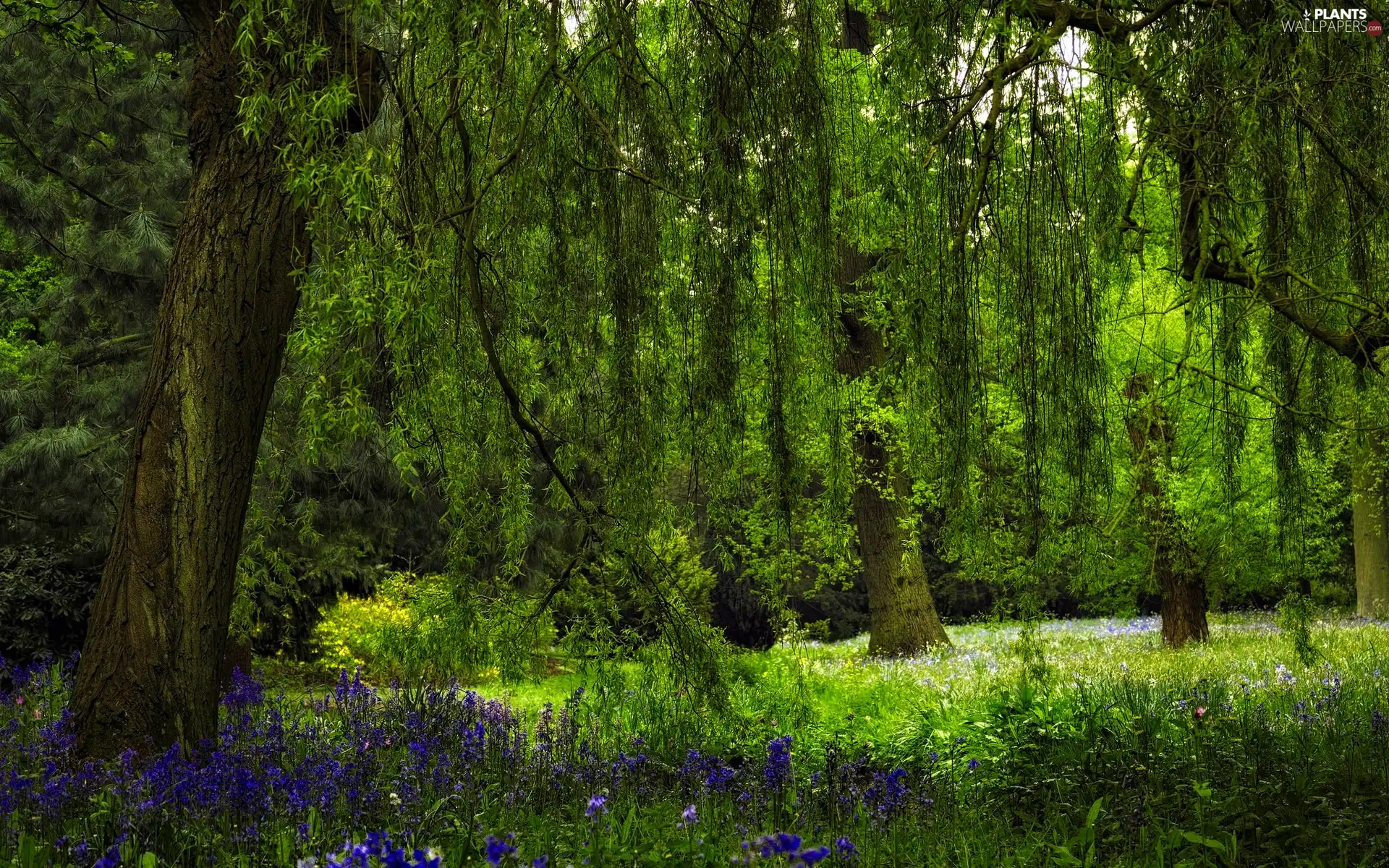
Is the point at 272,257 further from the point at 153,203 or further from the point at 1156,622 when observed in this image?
the point at 1156,622

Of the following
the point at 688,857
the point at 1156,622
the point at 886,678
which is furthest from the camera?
the point at 1156,622

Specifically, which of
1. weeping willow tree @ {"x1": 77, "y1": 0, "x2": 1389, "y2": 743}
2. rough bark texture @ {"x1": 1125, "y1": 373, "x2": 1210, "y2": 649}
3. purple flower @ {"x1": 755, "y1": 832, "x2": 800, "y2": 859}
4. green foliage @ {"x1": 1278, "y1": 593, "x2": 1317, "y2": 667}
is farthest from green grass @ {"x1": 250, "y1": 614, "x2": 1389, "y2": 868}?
rough bark texture @ {"x1": 1125, "y1": 373, "x2": 1210, "y2": 649}

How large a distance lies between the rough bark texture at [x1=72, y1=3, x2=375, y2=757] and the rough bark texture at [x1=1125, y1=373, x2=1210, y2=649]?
27.8ft

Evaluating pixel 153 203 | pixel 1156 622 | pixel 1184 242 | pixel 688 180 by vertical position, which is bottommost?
pixel 1156 622

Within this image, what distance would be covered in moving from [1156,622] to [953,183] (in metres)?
17.0

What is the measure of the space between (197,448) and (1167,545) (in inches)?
425

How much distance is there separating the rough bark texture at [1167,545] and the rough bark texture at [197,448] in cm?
849

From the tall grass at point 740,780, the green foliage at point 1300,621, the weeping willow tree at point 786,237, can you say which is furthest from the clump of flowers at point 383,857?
the green foliage at point 1300,621

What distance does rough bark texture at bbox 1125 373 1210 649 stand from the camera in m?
11.4

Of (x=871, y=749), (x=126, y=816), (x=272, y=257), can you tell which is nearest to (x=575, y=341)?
(x=272, y=257)

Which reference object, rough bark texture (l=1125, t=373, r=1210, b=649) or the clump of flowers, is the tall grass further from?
rough bark texture (l=1125, t=373, r=1210, b=649)

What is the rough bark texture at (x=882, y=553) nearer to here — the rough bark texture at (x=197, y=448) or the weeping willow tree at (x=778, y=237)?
the weeping willow tree at (x=778, y=237)

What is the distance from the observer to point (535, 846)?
3.38 m

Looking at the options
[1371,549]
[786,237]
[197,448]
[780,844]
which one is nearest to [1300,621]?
[786,237]
